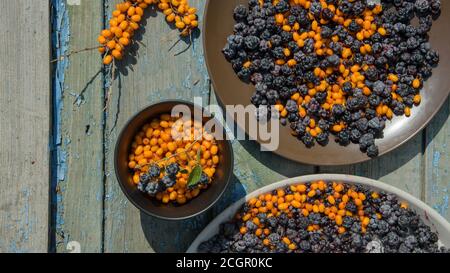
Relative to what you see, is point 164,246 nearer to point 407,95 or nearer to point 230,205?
point 230,205

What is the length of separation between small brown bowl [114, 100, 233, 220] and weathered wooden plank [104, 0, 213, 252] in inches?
4.0

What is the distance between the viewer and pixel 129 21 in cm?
121

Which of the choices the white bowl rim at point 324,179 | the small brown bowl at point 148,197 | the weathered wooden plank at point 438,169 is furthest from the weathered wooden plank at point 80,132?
the weathered wooden plank at point 438,169

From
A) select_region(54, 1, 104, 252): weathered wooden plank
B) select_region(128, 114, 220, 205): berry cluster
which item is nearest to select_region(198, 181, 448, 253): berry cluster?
select_region(128, 114, 220, 205): berry cluster

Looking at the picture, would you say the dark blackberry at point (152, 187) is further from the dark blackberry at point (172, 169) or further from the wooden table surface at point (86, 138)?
the wooden table surface at point (86, 138)

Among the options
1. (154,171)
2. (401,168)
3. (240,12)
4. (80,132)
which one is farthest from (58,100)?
(401,168)

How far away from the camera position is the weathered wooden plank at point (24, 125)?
1208mm

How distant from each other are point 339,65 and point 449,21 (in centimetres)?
26

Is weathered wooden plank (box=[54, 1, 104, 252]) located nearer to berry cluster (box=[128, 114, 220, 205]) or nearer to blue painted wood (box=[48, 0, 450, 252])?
blue painted wood (box=[48, 0, 450, 252])

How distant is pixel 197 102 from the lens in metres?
1.24

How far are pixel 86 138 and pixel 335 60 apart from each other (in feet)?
1.91

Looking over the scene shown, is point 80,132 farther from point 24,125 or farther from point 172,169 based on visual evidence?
point 172,169

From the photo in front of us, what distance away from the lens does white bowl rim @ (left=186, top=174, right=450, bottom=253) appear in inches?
46.9

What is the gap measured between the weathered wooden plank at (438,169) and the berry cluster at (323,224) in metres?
0.09
